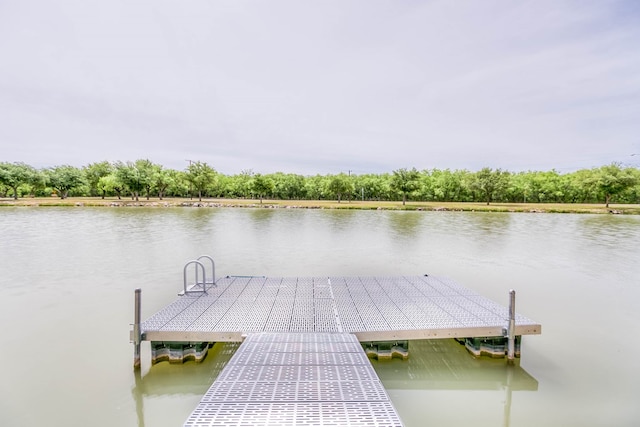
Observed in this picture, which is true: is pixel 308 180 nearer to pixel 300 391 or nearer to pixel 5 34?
pixel 5 34

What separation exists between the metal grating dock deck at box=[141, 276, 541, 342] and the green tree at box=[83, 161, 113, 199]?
76578 millimetres

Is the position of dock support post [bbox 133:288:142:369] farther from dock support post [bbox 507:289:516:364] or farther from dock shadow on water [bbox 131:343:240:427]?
dock support post [bbox 507:289:516:364]

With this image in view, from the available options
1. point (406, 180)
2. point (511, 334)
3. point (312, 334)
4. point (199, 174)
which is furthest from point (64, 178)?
point (511, 334)

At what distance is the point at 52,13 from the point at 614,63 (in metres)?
40.3

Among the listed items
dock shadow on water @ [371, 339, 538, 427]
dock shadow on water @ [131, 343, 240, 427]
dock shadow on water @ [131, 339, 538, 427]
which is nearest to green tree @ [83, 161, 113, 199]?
dock shadow on water @ [131, 343, 240, 427]

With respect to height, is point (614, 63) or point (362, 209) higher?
point (614, 63)

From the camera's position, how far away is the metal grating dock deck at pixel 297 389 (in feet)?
9.69

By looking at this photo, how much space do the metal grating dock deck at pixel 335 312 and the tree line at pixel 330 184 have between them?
50.5 meters

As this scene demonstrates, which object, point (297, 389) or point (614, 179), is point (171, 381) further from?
point (614, 179)

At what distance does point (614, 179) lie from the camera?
52.9 meters

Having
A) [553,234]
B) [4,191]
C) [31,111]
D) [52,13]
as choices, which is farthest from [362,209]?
[4,191]

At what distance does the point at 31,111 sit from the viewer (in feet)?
188

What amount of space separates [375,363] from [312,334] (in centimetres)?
128

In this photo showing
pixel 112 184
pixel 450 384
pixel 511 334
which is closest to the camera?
pixel 450 384
